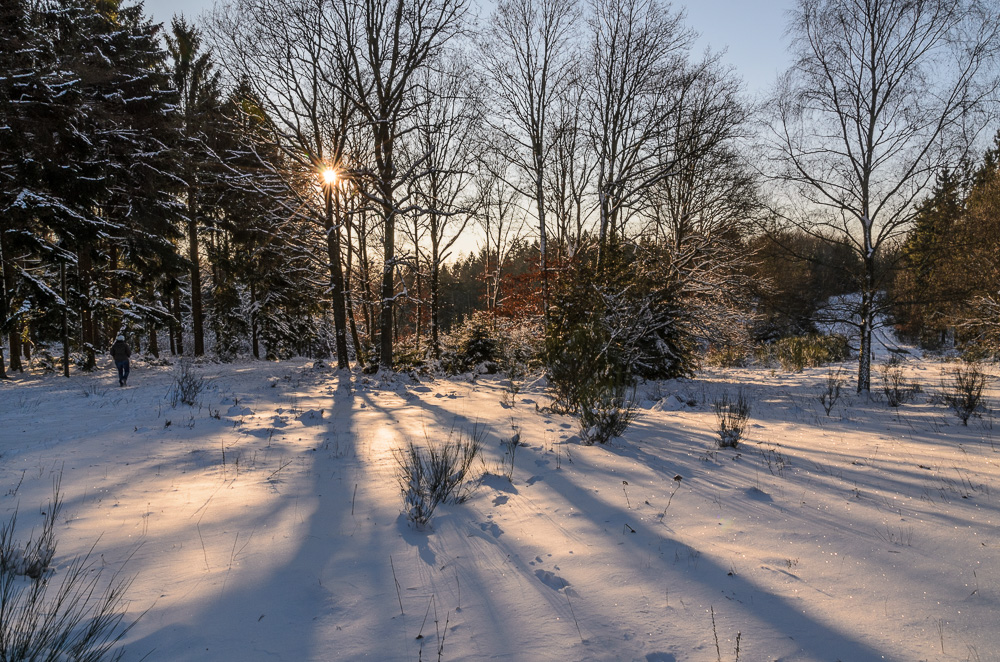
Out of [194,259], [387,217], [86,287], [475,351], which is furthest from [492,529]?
[194,259]

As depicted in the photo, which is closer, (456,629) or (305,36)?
(456,629)

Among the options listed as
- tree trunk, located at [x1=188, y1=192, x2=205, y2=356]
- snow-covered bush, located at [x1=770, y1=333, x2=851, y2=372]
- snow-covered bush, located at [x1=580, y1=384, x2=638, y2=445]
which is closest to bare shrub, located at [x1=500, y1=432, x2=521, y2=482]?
snow-covered bush, located at [x1=580, y1=384, x2=638, y2=445]

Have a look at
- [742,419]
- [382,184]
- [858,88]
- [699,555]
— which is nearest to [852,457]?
[742,419]

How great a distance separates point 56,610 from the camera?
5.84 ft

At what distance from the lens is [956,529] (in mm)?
3135

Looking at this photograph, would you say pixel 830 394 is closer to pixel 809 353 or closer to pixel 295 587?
pixel 295 587

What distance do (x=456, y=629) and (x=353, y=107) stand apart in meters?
13.9

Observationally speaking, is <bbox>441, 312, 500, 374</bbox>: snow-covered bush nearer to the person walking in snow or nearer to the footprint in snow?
the person walking in snow

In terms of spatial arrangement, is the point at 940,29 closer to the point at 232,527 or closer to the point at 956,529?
the point at 956,529

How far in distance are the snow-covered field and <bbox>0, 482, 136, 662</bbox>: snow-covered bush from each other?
0.12 meters

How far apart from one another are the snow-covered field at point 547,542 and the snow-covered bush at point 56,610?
120mm

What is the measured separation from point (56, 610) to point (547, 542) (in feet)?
8.16

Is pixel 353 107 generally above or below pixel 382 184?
above

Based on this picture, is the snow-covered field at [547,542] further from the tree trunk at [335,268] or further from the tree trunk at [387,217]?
the tree trunk at [387,217]
